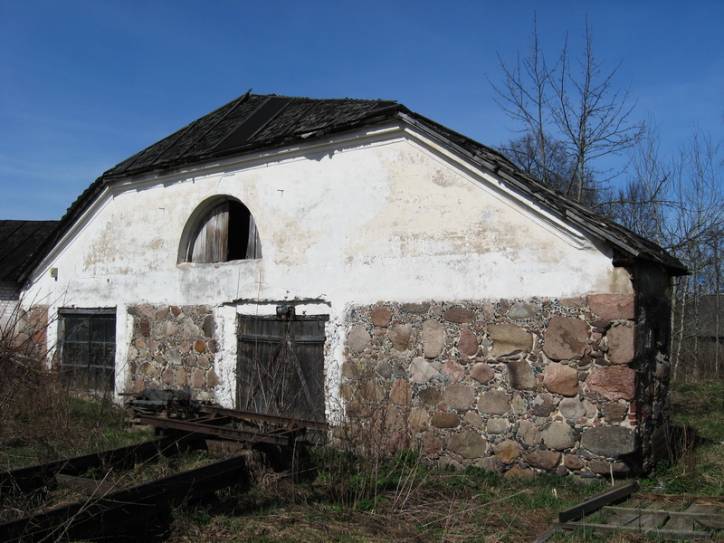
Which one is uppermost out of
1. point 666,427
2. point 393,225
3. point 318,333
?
A: point 393,225

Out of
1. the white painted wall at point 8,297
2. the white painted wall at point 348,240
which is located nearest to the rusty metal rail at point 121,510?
the white painted wall at point 348,240

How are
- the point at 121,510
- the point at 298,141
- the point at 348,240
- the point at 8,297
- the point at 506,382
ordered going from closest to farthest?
the point at 121,510 < the point at 506,382 < the point at 348,240 < the point at 298,141 < the point at 8,297

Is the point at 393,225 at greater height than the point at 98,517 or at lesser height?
greater

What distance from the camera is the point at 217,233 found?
33.1 feet

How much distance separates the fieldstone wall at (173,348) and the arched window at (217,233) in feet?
2.81

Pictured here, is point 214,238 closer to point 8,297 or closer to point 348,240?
point 348,240

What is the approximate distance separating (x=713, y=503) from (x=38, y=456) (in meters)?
6.28

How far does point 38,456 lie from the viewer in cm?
650


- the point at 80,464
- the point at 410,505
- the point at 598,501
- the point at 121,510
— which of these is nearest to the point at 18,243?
the point at 80,464

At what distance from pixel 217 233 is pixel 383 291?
129 inches

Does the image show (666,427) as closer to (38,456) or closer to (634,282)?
(634,282)

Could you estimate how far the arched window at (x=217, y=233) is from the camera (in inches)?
395

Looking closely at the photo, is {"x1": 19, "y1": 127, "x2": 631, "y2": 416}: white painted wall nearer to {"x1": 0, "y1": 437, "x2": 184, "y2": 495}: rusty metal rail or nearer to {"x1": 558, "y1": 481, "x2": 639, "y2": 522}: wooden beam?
{"x1": 558, "y1": 481, "x2": 639, "y2": 522}: wooden beam

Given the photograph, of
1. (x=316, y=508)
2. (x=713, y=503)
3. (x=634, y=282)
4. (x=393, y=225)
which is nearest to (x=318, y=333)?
(x=393, y=225)
